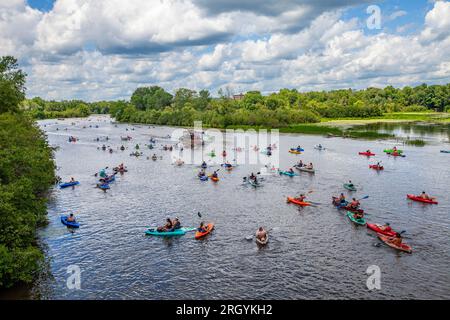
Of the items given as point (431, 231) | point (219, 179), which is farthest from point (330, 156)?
point (431, 231)

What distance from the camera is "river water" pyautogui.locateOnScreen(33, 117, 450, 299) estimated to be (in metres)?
24.9

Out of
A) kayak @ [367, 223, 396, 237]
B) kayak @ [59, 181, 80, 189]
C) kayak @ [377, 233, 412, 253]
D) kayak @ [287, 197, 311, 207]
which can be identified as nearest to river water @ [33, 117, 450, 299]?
kayak @ [377, 233, 412, 253]

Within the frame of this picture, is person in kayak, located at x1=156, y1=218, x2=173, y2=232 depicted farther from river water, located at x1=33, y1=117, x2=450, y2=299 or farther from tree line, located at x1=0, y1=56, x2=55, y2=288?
tree line, located at x1=0, y1=56, x2=55, y2=288

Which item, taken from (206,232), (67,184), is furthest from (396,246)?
(67,184)

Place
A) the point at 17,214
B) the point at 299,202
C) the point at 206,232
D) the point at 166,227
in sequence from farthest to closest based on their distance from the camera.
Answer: the point at 299,202
the point at 166,227
the point at 206,232
the point at 17,214

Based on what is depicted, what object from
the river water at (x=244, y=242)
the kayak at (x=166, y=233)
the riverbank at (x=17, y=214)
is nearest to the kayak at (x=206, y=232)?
the river water at (x=244, y=242)

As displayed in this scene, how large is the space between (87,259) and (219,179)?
30106 millimetres

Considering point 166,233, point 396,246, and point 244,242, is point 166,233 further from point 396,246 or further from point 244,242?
point 396,246

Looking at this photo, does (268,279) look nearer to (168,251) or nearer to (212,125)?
(168,251)

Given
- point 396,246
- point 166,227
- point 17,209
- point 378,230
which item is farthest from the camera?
point 166,227

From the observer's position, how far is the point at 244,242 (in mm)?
32000

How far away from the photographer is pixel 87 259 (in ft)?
95.6

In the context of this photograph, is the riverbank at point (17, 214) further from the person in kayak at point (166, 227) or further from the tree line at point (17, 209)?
the person in kayak at point (166, 227)
